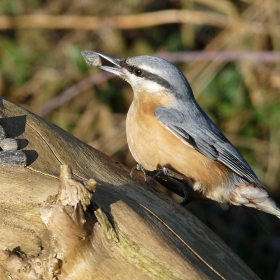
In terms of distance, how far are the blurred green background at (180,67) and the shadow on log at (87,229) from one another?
300 cm

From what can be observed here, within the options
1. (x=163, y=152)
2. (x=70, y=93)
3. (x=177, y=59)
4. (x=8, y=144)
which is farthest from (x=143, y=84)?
(x=70, y=93)

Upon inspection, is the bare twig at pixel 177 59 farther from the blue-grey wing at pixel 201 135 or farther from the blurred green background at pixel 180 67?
the blue-grey wing at pixel 201 135

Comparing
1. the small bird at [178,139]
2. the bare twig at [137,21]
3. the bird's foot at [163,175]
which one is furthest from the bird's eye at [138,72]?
the bare twig at [137,21]

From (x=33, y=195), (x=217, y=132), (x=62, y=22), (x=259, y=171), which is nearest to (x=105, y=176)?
(x=33, y=195)

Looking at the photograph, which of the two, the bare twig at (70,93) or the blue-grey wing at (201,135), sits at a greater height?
the blue-grey wing at (201,135)

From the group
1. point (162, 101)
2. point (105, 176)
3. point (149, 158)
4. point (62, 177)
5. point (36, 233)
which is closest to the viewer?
point (62, 177)

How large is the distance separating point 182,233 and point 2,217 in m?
1.04

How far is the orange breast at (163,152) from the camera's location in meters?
3.82

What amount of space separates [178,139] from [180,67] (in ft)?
9.36

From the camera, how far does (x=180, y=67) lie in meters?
6.64

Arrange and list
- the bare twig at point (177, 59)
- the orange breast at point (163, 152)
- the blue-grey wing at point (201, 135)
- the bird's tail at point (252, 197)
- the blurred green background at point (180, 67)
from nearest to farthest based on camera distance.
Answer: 1. the orange breast at point (163, 152)
2. the blue-grey wing at point (201, 135)
3. the bird's tail at point (252, 197)
4. the bare twig at point (177, 59)
5. the blurred green background at point (180, 67)

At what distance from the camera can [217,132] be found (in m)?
4.33

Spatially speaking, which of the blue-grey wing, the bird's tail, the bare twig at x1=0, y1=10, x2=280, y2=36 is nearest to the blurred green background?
the bare twig at x1=0, y1=10, x2=280, y2=36

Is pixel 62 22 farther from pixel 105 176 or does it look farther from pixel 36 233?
pixel 36 233
